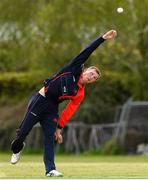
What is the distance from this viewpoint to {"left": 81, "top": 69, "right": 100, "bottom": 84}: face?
13299 millimetres

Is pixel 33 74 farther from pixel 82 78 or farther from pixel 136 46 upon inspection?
pixel 82 78

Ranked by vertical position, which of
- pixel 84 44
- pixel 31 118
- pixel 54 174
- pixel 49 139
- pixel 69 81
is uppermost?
pixel 84 44

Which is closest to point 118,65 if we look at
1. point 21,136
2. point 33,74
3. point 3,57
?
point 33,74

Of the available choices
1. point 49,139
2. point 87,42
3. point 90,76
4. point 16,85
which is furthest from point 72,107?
point 16,85

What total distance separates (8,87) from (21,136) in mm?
20434

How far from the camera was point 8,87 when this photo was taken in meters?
34.2

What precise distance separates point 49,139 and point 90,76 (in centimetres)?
123

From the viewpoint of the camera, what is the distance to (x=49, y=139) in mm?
13750

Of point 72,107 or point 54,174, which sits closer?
point 54,174

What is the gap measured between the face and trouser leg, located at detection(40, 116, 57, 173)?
2.69 ft

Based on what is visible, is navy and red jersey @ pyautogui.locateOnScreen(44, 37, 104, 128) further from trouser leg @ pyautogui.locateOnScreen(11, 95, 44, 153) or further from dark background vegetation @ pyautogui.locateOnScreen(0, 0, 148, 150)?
dark background vegetation @ pyautogui.locateOnScreen(0, 0, 148, 150)

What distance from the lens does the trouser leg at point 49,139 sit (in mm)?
13727

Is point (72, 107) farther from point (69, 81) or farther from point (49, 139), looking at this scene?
point (49, 139)

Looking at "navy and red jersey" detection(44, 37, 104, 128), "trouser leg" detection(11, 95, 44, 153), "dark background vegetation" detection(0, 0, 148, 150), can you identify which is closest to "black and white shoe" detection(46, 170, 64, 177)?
"trouser leg" detection(11, 95, 44, 153)
